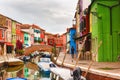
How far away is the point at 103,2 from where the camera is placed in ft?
103

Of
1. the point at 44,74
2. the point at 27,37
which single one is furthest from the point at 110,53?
the point at 27,37

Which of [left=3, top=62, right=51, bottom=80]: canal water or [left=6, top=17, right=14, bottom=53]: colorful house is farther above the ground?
[left=6, top=17, right=14, bottom=53]: colorful house

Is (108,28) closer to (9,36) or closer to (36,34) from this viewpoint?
(9,36)

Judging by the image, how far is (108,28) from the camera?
30.9 m

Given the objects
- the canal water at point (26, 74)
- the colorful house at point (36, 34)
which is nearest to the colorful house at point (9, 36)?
the canal water at point (26, 74)

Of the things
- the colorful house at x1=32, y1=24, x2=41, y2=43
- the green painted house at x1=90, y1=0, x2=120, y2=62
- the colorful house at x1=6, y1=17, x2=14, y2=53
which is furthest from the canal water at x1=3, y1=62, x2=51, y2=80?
the colorful house at x1=32, y1=24, x2=41, y2=43

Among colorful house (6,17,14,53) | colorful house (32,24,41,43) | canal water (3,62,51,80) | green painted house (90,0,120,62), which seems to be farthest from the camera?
colorful house (32,24,41,43)

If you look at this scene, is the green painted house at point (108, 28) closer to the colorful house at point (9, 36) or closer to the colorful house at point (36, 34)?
the colorful house at point (9, 36)

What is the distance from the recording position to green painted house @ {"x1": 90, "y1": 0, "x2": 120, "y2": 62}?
100 feet

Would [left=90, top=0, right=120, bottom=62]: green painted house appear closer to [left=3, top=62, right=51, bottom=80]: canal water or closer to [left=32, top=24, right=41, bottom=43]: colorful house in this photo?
[left=3, top=62, right=51, bottom=80]: canal water

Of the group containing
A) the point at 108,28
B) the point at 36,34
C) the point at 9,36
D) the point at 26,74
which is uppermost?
the point at 36,34

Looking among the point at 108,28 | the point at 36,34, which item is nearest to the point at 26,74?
the point at 108,28

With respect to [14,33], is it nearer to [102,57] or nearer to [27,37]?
[27,37]

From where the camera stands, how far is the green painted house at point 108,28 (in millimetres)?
30625
